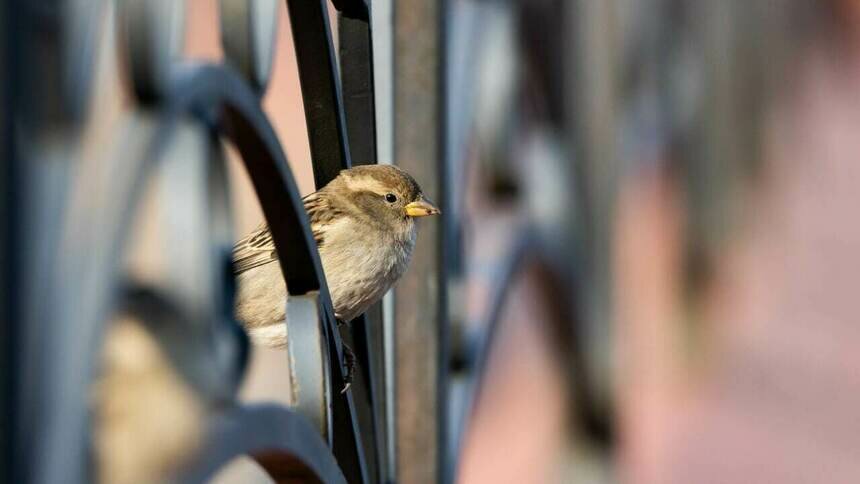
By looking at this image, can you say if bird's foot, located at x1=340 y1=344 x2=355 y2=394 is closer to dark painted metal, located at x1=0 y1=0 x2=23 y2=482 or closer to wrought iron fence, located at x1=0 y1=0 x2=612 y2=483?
wrought iron fence, located at x1=0 y1=0 x2=612 y2=483

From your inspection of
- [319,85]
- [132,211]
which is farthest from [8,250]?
[319,85]

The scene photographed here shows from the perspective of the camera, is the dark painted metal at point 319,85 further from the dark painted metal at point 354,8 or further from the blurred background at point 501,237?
the dark painted metal at point 354,8

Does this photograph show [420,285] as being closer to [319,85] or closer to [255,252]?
[255,252]

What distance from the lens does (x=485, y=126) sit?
2.01 m

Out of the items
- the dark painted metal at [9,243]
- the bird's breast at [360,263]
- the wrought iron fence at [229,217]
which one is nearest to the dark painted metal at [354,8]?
the wrought iron fence at [229,217]

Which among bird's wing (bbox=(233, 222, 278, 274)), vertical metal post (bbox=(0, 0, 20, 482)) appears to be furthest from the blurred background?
bird's wing (bbox=(233, 222, 278, 274))

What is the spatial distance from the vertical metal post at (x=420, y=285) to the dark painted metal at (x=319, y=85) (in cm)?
28

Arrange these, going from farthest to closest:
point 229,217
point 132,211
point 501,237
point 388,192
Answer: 1. point 501,237
2. point 388,192
3. point 229,217
4. point 132,211

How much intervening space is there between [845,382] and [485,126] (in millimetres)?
1767

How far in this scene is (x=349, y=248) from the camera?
72.0 inches

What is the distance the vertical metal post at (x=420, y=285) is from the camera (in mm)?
1494

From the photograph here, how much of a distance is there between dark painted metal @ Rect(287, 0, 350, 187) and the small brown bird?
0.81 feet

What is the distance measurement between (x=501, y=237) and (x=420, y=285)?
46 cm

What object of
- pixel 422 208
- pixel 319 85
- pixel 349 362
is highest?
pixel 319 85
